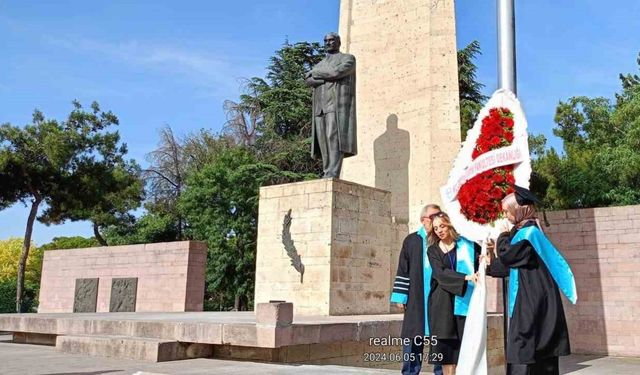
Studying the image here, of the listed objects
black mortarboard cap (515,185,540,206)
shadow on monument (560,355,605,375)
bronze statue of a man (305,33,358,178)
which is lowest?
shadow on monument (560,355,605,375)

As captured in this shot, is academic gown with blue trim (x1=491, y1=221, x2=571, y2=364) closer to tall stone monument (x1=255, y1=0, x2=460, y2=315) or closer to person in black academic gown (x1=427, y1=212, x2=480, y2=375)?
person in black academic gown (x1=427, y1=212, x2=480, y2=375)

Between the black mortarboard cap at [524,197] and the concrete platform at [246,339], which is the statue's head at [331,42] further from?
the black mortarboard cap at [524,197]

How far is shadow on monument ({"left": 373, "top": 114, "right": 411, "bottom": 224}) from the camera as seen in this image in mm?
11633

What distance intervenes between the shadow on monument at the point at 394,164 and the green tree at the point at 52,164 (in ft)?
41.8

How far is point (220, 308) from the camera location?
885 inches

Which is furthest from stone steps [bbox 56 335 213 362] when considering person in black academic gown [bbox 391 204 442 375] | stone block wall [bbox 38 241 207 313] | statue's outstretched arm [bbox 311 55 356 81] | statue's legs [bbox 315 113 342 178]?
stone block wall [bbox 38 241 207 313]

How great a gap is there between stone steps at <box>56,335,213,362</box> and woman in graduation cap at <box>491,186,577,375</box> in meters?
3.89

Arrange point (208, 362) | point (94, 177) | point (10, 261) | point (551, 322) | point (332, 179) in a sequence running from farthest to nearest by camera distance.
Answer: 1. point (10, 261)
2. point (94, 177)
3. point (332, 179)
4. point (208, 362)
5. point (551, 322)

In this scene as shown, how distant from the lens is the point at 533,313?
345 cm

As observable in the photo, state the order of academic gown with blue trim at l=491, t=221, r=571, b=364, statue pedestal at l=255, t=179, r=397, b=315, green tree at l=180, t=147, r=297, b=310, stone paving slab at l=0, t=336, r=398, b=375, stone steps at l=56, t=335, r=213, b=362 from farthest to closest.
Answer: green tree at l=180, t=147, r=297, b=310, statue pedestal at l=255, t=179, r=397, b=315, stone steps at l=56, t=335, r=213, b=362, stone paving slab at l=0, t=336, r=398, b=375, academic gown with blue trim at l=491, t=221, r=571, b=364

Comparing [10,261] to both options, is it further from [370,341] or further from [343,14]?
[370,341]

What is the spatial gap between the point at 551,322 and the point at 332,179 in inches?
231

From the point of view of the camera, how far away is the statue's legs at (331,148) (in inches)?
381

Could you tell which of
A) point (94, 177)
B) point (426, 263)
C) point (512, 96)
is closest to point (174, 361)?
point (426, 263)
